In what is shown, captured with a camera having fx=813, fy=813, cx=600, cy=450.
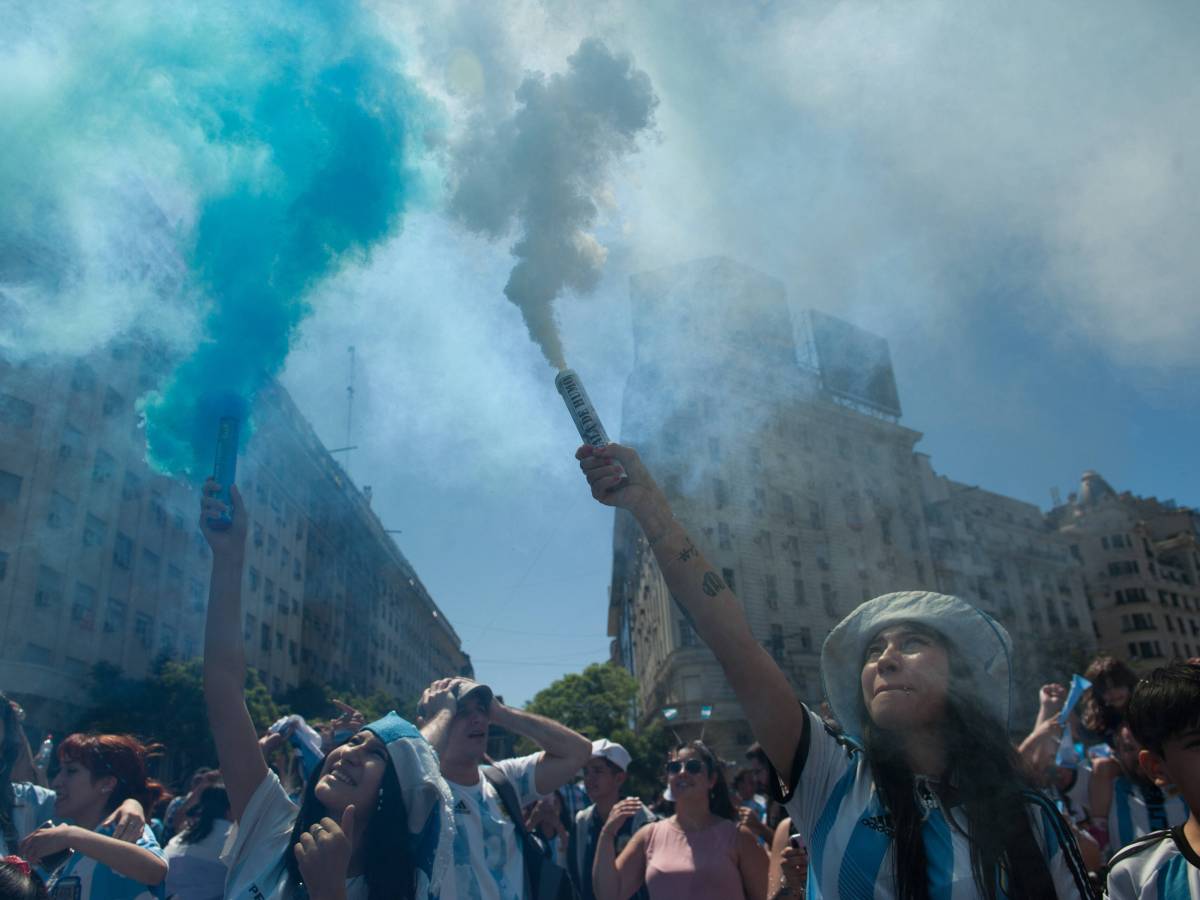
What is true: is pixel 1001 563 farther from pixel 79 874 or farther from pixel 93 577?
pixel 79 874

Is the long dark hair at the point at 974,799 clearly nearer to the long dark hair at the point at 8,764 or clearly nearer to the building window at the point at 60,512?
the long dark hair at the point at 8,764

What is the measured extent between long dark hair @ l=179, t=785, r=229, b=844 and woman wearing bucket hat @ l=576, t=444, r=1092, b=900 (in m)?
3.41

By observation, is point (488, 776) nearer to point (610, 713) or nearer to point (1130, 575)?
point (610, 713)

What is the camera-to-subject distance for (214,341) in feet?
12.0

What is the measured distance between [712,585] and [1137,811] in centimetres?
338

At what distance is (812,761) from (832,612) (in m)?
43.4

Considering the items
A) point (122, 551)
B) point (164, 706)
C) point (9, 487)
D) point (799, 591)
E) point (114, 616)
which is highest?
point (799, 591)

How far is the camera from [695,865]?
3.89 m

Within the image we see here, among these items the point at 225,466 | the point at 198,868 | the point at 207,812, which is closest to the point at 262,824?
the point at 225,466

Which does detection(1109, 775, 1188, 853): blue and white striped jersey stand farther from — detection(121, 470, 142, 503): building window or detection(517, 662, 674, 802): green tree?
detection(517, 662, 674, 802): green tree

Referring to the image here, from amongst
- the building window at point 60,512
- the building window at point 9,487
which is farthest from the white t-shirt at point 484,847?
the building window at point 60,512

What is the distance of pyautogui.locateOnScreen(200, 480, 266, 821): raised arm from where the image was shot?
2.51m

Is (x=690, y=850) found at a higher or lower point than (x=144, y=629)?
lower

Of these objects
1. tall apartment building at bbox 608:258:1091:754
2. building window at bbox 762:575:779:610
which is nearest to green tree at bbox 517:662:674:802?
tall apartment building at bbox 608:258:1091:754
